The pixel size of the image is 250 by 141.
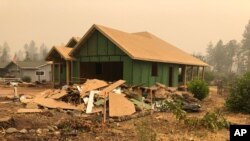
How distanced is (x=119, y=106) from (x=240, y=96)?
22.1 feet

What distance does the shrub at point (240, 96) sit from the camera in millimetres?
15117

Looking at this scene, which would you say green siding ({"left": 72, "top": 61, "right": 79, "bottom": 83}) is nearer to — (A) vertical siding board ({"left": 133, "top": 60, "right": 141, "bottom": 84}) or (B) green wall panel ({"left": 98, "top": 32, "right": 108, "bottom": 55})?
(B) green wall panel ({"left": 98, "top": 32, "right": 108, "bottom": 55})

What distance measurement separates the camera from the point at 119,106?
13758 mm

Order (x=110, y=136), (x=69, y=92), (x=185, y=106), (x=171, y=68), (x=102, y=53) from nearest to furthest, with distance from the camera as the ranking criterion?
(x=110, y=136), (x=185, y=106), (x=69, y=92), (x=102, y=53), (x=171, y=68)

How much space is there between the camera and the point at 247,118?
533 inches

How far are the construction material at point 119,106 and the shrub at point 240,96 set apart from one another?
18.7 ft

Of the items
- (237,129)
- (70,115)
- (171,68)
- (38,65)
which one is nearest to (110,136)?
(70,115)

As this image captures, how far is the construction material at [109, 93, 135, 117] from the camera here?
13002 mm

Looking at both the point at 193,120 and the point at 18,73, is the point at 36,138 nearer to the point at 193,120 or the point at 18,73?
the point at 193,120

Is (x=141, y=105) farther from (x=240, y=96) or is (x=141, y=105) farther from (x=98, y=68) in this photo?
(x=98, y=68)

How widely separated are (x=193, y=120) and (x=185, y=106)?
5.02 metres

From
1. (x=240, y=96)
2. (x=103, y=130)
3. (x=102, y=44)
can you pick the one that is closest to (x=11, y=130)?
(x=103, y=130)

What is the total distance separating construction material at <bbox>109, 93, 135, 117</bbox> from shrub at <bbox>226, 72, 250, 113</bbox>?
5.71 metres

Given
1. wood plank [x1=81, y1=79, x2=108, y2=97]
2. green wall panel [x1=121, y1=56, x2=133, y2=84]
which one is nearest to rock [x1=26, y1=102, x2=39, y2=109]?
wood plank [x1=81, y1=79, x2=108, y2=97]
